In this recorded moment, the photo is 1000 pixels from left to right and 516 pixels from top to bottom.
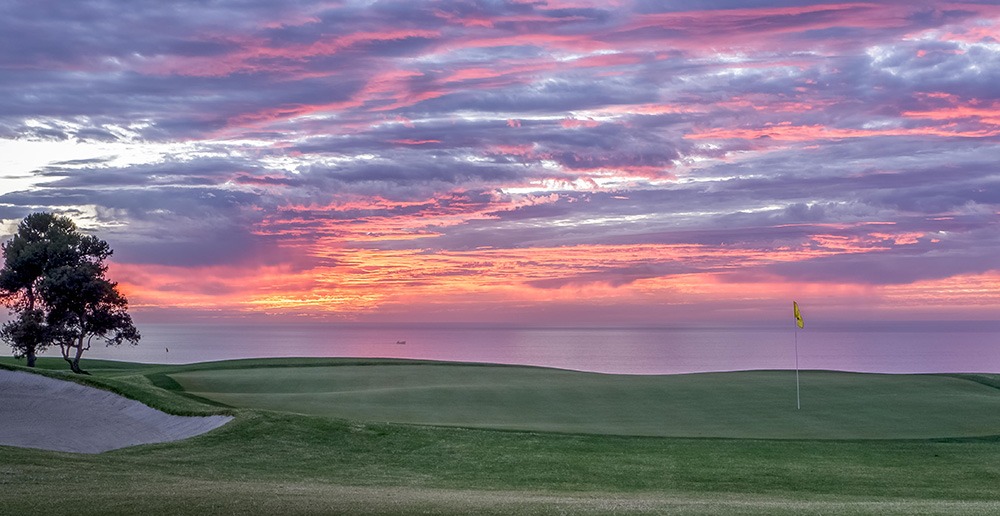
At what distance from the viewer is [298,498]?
55.2ft

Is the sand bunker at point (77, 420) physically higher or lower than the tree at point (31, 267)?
lower

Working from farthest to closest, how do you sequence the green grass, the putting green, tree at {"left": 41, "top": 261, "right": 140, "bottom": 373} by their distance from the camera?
tree at {"left": 41, "top": 261, "right": 140, "bottom": 373}
the putting green
the green grass

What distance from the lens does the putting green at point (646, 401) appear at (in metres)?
31.5

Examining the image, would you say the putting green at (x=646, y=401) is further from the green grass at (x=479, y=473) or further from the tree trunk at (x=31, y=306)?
the tree trunk at (x=31, y=306)

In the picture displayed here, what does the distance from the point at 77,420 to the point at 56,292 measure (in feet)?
66.2

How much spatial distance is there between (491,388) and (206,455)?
56.2 ft

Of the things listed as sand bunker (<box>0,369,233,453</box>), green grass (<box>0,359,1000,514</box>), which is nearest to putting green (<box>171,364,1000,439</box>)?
green grass (<box>0,359,1000,514</box>)

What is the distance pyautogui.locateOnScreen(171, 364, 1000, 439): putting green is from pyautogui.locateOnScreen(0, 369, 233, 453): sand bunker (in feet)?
16.0

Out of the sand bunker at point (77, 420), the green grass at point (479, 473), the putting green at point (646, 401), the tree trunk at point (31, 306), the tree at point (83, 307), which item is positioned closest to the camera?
the green grass at point (479, 473)

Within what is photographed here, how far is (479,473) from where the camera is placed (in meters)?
23.8

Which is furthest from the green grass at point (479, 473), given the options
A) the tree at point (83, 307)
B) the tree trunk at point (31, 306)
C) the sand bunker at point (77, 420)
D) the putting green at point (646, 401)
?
the tree trunk at point (31, 306)

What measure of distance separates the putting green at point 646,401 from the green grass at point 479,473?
248cm

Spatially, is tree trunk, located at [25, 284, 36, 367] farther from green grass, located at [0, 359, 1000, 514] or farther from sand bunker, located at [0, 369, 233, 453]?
green grass, located at [0, 359, 1000, 514]

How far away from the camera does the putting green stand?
31547 mm
